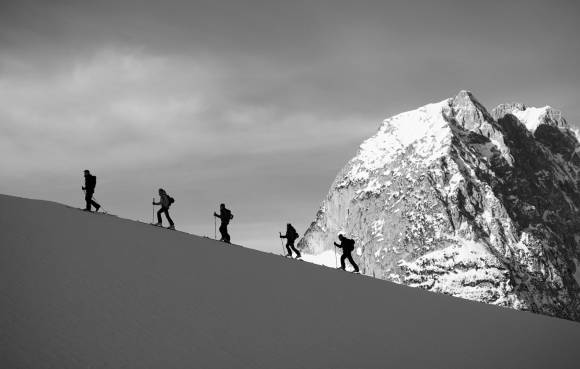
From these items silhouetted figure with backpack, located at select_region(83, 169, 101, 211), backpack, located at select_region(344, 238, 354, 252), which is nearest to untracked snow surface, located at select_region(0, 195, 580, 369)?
silhouetted figure with backpack, located at select_region(83, 169, 101, 211)

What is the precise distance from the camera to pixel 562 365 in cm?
1595

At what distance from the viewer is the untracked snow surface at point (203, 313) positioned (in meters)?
9.88

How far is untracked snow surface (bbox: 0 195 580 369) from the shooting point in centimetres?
988

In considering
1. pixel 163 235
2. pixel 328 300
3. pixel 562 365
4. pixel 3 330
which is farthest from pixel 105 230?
pixel 562 365

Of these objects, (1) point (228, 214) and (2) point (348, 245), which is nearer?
(1) point (228, 214)

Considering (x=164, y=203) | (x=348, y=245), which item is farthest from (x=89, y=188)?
(x=348, y=245)

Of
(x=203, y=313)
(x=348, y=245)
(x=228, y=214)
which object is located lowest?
(x=203, y=313)

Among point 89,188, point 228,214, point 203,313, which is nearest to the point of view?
point 203,313

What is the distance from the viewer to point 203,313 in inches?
493

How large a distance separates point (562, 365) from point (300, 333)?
25.3ft

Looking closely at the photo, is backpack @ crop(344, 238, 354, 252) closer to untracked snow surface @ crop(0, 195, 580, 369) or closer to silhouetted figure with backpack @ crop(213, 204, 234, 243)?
untracked snow surface @ crop(0, 195, 580, 369)

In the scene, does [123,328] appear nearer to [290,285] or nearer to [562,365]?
[290,285]

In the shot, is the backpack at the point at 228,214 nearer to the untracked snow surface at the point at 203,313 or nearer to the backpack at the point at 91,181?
the untracked snow surface at the point at 203,313

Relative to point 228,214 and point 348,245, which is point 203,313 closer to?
point 228,214
